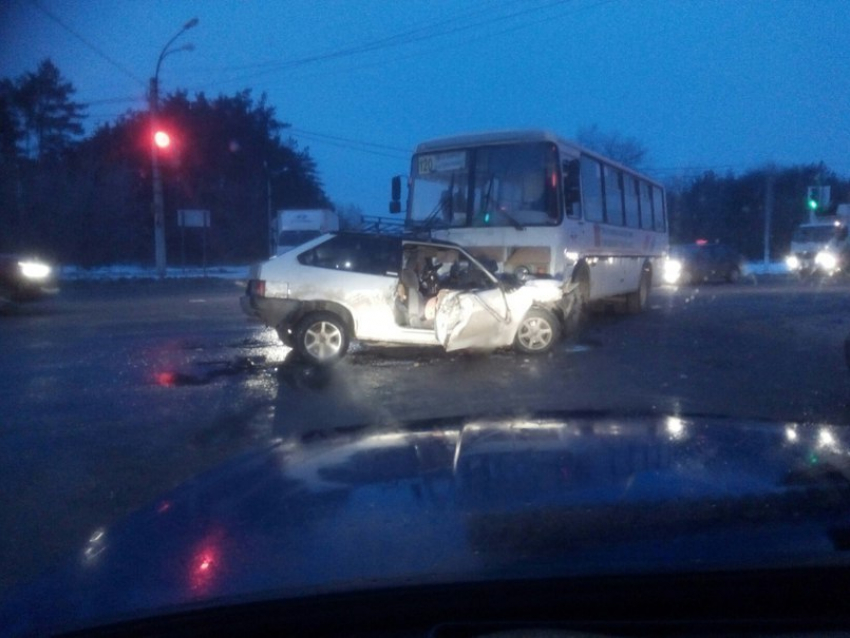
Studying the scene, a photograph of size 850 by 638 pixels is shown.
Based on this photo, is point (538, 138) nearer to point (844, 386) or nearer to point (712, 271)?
point (844, 386)

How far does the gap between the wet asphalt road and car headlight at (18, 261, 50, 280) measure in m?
1.60

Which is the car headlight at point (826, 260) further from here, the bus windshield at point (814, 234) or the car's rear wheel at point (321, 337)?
the car's rear wheel at point (321, 337)

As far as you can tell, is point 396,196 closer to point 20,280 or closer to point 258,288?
point 258,288

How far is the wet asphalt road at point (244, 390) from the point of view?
645 centimetres

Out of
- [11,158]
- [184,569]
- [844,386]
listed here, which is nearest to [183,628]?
[184,569]

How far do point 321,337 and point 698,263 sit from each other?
2697cm

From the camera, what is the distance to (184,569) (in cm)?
249

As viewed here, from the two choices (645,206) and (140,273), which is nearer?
(645,206)

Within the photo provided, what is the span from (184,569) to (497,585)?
34.2 inches

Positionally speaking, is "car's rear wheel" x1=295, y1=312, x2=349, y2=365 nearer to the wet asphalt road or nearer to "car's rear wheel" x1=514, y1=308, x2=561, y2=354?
the wet asphalt road

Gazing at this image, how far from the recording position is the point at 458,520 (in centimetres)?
270

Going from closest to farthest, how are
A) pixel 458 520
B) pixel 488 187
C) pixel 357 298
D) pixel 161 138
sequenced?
pixel 458 520, pixel 357 298, pixel 488 187, pixel 161 138

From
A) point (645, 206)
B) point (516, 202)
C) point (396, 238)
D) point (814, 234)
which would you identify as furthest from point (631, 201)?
point (814, 234)

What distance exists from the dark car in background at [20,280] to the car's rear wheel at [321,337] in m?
9.75
